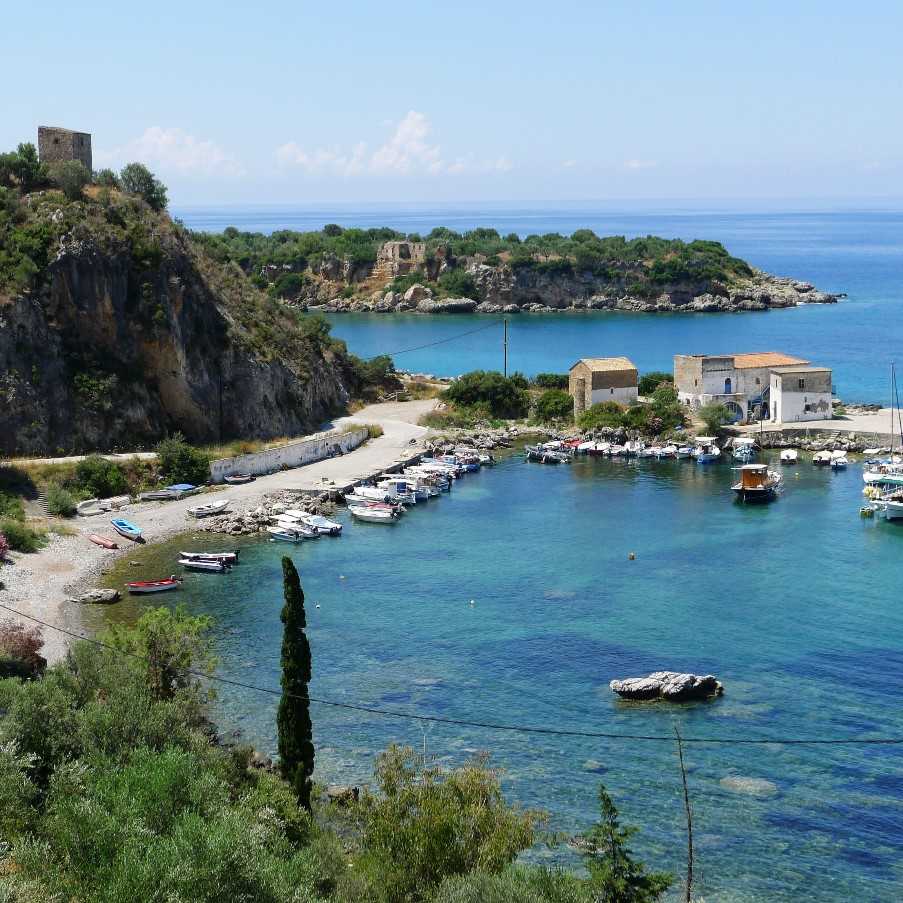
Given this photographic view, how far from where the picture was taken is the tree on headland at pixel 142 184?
5906 cm

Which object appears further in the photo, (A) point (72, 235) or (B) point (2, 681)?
(A) point (72, 235)

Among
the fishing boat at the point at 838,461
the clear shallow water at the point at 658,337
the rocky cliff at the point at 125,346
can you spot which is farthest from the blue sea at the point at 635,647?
the clear shallow water at the point at 658,337

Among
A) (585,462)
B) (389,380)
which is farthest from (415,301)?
(585,462)

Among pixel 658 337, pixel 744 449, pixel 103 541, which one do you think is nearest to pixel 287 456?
pixel 103 541

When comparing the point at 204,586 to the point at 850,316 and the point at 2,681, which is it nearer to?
the point at 2,681

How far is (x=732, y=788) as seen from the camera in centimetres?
2325

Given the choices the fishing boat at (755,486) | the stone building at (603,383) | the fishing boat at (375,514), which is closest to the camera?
the fishing boat at (375,514)

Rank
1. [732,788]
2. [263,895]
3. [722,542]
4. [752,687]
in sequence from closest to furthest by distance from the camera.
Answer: [263,895]
[732,788]
[752,687]
[722,542]

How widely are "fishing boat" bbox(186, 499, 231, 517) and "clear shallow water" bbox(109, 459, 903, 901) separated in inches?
140

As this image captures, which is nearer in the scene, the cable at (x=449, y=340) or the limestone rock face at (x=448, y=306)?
the cable at (x=449, y=340)

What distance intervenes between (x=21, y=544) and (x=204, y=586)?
6601 millimetres

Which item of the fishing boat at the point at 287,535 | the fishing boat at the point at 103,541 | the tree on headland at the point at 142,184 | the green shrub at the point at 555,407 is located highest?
the tree on headland at the point at 142,184

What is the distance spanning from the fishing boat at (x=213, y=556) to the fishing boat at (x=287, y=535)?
2959 millimetres

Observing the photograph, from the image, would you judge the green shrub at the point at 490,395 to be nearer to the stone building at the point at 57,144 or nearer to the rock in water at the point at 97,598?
the stone building at the point at 57,144
